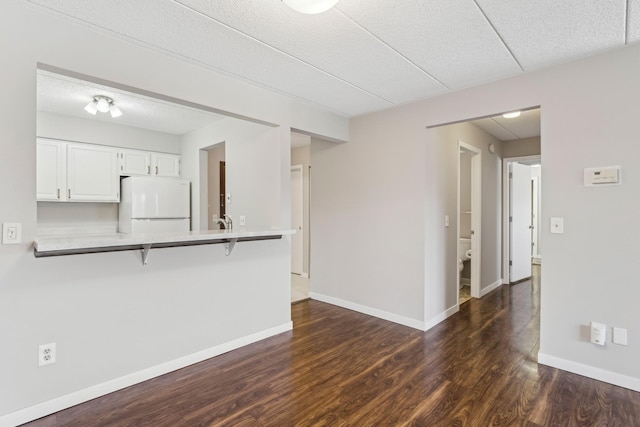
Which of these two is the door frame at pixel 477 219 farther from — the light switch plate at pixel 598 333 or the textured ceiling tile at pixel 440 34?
the light switch plate at pixel 598 333

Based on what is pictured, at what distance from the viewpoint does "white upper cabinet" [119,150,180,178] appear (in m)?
4.32

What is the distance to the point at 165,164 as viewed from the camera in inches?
184

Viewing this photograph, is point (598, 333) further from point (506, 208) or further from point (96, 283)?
point (96, 283)

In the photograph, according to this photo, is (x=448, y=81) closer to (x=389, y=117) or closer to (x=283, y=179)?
(x=389, y=117)

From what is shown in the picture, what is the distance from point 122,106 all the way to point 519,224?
Result: 6.15 m

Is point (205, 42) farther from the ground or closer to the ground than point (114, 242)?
farther from the ground

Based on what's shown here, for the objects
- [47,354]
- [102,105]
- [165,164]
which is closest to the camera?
[47,354]

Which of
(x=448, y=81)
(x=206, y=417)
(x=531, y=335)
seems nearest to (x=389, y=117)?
(x=448, y=81)

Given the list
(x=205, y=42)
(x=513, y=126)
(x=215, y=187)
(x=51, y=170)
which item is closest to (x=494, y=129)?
(x=513, y=126)

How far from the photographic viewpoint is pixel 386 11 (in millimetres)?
1815

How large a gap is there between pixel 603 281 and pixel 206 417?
292cm

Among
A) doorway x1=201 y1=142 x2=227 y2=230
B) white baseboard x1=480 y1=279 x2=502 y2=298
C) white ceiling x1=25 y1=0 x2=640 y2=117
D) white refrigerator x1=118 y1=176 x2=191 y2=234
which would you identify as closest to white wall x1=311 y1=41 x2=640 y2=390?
white ceiling x1=25 y1=0 x2=640 y2=117

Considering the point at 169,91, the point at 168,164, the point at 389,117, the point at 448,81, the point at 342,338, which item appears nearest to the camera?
the point at 169,91

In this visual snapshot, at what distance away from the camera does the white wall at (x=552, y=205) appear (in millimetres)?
2250
